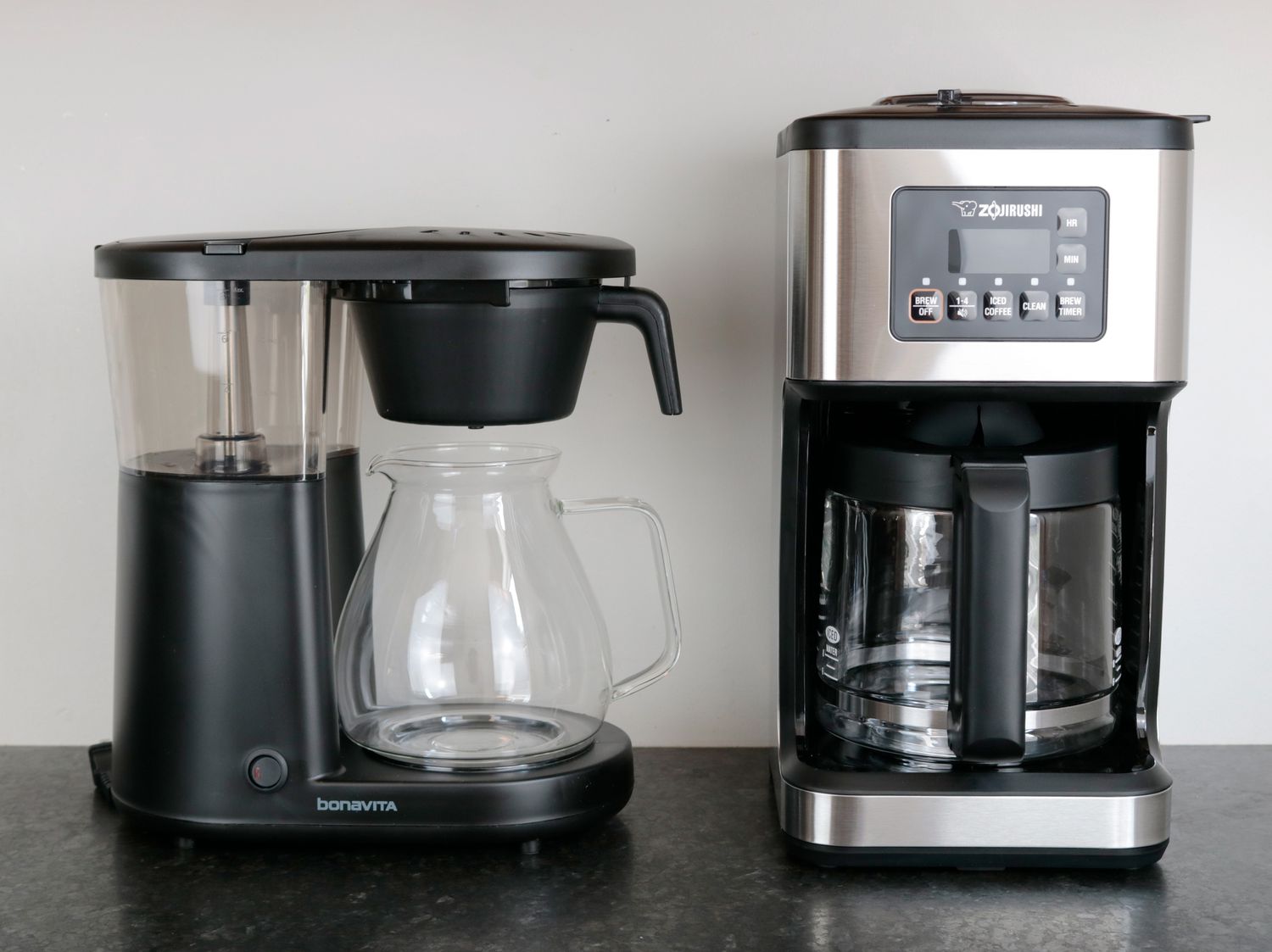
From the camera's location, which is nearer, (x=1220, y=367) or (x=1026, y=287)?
(x=1026, y=287)

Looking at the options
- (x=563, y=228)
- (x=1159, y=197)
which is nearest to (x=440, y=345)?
(x=563, y=228)

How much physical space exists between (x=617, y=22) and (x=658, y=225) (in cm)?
16

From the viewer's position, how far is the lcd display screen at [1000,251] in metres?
0.69

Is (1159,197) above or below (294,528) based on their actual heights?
above

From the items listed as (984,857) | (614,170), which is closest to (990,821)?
(984,857)

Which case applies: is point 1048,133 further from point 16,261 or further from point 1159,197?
point 16,261

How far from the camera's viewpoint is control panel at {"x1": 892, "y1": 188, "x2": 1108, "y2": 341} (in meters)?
0.69

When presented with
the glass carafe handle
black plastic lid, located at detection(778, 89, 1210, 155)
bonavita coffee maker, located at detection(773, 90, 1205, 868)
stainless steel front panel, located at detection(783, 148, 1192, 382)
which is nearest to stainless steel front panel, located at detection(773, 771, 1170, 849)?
bonavita coffee maker, located at detection(773, 90, 1205, 868)

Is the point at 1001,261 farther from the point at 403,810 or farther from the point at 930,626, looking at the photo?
the point at 403,810

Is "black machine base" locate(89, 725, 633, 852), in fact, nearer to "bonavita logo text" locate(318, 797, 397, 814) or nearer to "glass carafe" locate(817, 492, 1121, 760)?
"bonavita logo text" locate(318, 797, 397, 814)

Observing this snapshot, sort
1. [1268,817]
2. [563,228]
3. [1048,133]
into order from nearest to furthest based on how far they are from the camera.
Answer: [1048,133]
[1268,817]
[563,228]

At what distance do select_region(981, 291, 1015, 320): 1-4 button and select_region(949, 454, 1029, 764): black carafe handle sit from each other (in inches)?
3.2

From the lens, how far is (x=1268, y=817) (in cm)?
87

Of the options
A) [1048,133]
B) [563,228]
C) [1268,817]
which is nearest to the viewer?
[1048,133]
